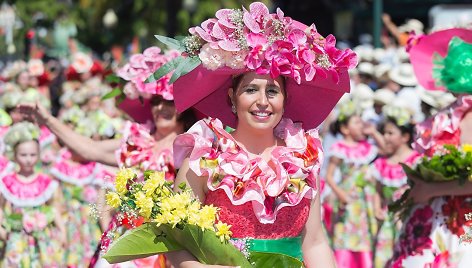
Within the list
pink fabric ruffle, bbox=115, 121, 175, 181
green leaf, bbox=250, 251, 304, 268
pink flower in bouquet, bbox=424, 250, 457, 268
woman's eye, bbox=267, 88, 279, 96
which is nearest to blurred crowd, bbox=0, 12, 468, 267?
pink fabric ruffle, bbox=115, 121, 175, 181

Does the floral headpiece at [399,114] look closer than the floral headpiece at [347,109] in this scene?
Yes

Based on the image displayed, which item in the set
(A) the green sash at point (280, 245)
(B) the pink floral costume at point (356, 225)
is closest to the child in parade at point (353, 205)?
(B) the pink floral costume at point (356, 225)

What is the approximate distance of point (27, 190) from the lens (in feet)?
33.3

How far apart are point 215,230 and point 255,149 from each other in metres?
0.69

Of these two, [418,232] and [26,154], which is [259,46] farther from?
[26,154]

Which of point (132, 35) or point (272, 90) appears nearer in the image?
point (272, 90)

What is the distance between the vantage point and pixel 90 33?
127 feet

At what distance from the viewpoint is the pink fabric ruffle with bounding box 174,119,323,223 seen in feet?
18.9

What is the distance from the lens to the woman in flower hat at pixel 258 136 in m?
5.78

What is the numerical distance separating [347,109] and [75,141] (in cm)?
471

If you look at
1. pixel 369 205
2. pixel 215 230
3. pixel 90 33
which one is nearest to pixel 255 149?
pixel 215 230

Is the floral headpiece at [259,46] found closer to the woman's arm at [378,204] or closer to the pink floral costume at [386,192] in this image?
the pink floral costume at [386,192]

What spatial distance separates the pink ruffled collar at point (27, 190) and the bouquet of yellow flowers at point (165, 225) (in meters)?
4.62

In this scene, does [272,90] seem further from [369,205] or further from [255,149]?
[369,205]
